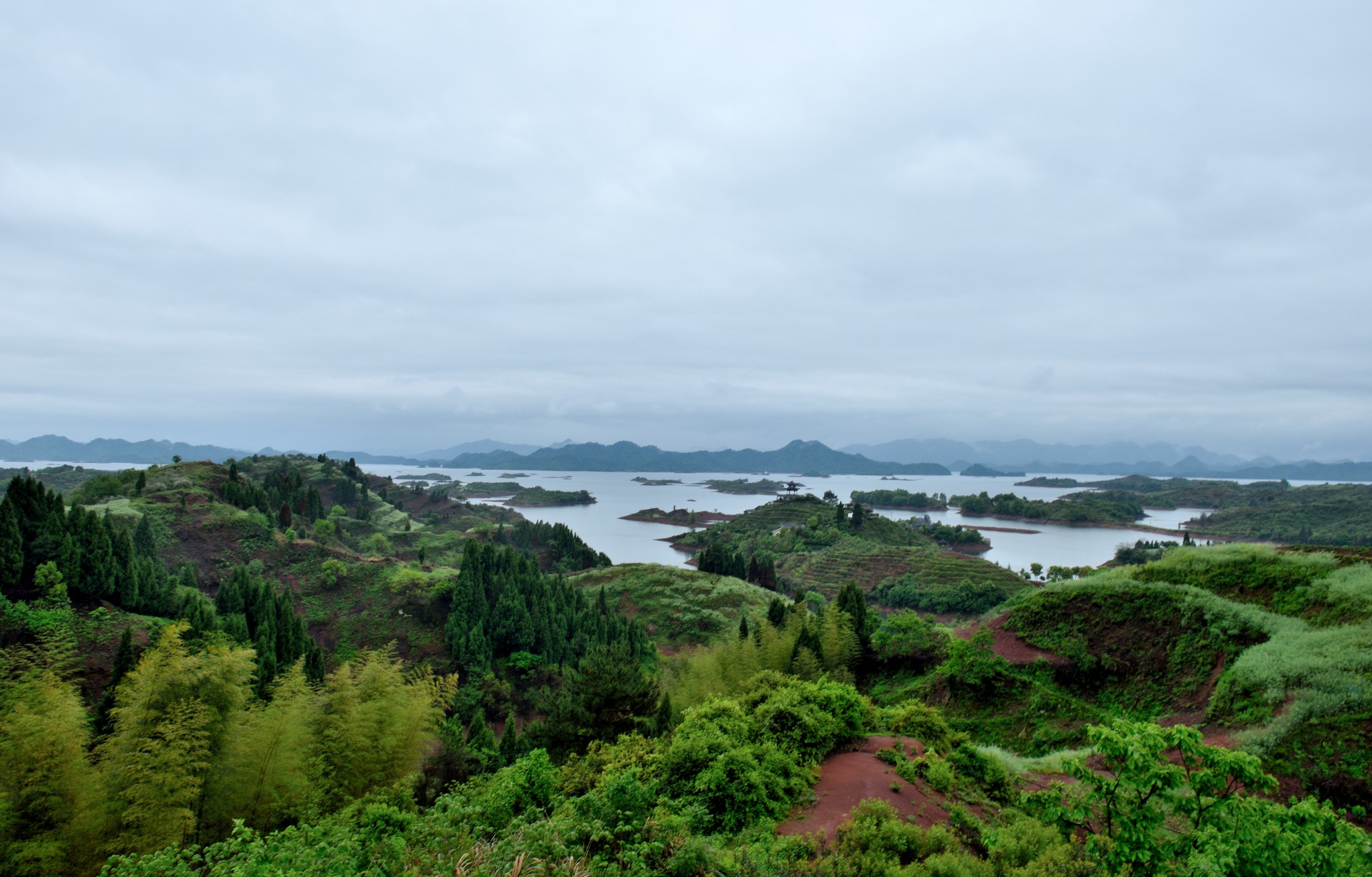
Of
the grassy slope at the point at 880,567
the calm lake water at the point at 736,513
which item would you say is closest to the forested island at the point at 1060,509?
the calm lake water at the point at 736,513

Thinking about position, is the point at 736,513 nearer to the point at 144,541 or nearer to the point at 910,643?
the point at 144,541

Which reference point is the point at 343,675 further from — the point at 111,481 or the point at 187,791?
the point at 111,481

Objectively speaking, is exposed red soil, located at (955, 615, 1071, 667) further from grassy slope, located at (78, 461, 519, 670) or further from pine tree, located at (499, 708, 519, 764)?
grassy slope, located at (78, 461, 519, 670)

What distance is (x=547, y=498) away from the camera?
436 ft

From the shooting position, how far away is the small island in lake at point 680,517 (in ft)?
339

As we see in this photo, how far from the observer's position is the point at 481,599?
30.1 meters

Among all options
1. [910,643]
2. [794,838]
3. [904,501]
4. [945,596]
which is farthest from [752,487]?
[794,838]

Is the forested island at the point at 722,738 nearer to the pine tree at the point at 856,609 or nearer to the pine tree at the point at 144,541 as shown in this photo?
the pine tree at the point at 856,609

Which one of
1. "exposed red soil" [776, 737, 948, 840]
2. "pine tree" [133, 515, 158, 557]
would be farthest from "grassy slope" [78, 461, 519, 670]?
"exposed red soil" [776, 737, 948, 840]

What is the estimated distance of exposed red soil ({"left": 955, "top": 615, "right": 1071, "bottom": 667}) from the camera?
16219mm

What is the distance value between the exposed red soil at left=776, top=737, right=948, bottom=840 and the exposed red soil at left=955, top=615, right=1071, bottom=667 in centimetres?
842

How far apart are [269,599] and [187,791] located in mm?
15087

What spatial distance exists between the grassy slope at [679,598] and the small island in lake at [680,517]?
55224mm

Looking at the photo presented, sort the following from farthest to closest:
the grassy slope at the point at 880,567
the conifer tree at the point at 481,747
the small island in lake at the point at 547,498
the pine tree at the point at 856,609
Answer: the small island in lake at the point at 547,498 < the grassy slope at the point at 880,567 < the pine tree at the point at 856,609 < the conifer tree at the point at 481,747
